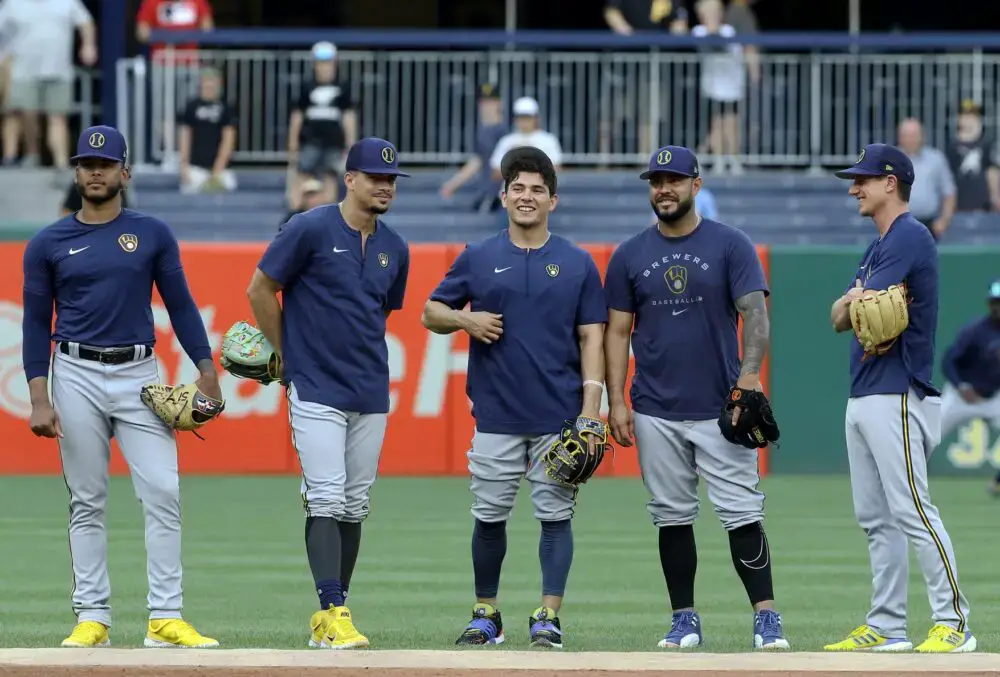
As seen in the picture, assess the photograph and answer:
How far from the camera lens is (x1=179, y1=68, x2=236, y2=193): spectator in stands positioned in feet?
63.3

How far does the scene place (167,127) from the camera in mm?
20062

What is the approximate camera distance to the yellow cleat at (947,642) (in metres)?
7.34

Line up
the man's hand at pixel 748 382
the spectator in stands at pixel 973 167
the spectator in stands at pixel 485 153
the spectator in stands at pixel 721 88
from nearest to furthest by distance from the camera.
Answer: the man's hand at pixel 748 382 < the spectator in stands at pixel 485 153 < the spectator in stands at pixel 973 167 < the spectator in stands at pixel 721 88

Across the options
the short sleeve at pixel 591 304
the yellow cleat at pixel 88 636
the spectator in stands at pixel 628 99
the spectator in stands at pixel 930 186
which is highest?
the spectator in stands at pixel 628 99

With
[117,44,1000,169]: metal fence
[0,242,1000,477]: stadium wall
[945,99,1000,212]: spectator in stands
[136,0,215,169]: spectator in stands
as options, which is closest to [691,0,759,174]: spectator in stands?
[117,44,1000,169]: metal fence

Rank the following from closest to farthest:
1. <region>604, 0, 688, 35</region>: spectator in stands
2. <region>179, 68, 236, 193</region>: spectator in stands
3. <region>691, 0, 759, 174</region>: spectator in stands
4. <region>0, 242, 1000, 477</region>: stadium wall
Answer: <region>0, 242, 1000, 477</region>: stadium wall → <region>179, 68, 236, 193</region>: spectator in stands → <region>691, 0, 759, 174</region>: spectator in stands → <region>604, 0, 688, 35</region>: spectator in stands

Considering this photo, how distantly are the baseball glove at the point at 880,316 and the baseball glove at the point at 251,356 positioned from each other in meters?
2.35

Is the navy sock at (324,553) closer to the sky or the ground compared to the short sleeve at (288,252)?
closer to the ground

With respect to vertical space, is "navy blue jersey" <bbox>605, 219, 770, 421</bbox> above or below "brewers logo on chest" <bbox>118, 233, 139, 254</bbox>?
below

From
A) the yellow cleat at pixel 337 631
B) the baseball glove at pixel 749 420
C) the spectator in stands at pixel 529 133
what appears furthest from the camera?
the spectator in stands at pixel 529 133

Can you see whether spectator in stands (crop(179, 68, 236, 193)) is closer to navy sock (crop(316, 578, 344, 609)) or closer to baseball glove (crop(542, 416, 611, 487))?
baseball glove (crop(542, 416, 611, 487))

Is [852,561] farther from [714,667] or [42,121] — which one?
[42,121]

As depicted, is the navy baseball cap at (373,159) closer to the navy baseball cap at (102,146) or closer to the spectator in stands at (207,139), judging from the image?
the navy baseball cap at (102,146)

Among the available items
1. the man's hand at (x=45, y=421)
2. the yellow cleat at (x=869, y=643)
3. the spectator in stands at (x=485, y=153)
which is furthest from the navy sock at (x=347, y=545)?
the spectator in stands at (x=485, y=153)
